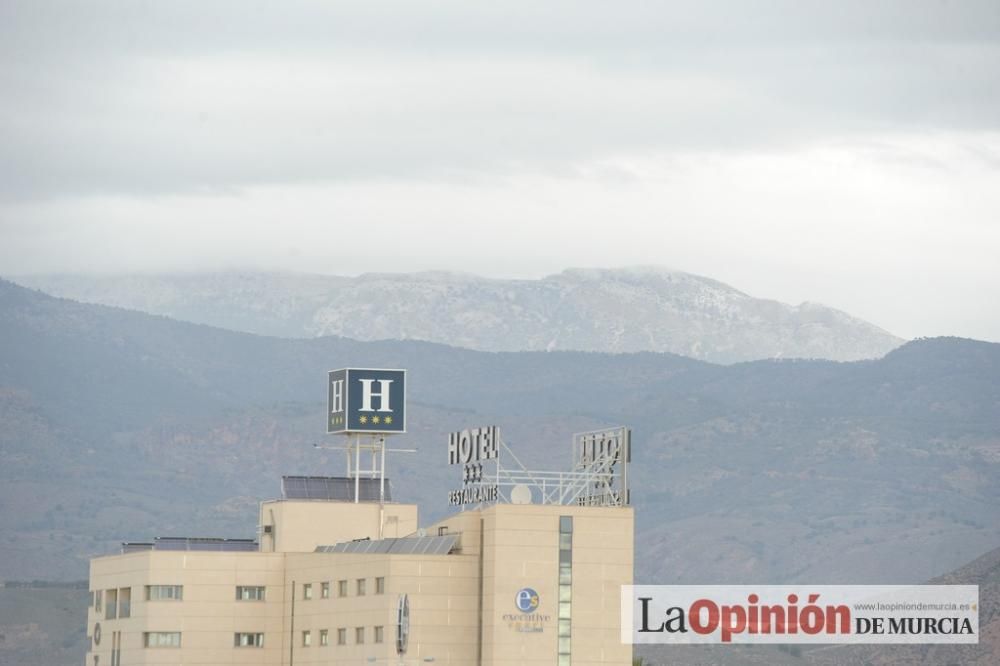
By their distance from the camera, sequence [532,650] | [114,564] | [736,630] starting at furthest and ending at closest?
[114,564] < [736,630] < [532,650]

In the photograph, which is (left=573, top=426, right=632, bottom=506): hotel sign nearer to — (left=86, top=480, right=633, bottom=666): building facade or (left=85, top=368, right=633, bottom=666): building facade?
(left=85, top=368, right=633, bottom=666): building facade

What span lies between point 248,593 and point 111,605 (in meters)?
14.1

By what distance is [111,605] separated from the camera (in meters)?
176

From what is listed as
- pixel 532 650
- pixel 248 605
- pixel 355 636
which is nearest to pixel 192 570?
pixel 248 605

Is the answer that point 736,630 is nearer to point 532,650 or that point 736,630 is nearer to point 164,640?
point 532,650

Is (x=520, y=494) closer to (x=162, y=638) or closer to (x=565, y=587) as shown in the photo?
(x=565, y=587)

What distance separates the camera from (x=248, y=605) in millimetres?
167750

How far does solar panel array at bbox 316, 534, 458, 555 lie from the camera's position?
6019 inches

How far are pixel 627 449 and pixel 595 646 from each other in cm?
1325

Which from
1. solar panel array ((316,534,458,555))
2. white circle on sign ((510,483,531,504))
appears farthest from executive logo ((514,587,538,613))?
solar panel array ((316,534,458,555))

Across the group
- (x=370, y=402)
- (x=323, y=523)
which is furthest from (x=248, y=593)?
(x=370, y=402)

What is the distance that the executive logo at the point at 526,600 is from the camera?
14750 centimetres

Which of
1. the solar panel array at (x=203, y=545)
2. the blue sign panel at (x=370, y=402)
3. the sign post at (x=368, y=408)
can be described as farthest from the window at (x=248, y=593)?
the blue sign panel at (x=370, y=402)

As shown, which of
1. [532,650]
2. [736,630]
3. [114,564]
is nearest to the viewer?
[532,650]
